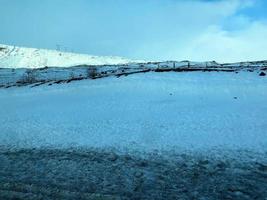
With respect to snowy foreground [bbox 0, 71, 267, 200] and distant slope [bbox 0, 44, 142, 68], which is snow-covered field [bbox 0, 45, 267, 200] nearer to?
snowy foreground [bbox 0, 71, 267, 200]

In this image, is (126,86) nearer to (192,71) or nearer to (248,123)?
(192,71)

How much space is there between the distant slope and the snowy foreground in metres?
38.9

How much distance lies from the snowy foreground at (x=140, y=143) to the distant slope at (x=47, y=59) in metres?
38.9

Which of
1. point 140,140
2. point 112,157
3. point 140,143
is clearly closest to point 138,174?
point 112,157

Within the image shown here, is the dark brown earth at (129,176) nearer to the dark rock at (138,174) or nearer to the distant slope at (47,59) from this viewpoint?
the dark rock at (138,174)

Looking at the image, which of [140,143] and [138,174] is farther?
[140,143]

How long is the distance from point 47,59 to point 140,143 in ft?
166

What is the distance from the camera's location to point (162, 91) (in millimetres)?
15141

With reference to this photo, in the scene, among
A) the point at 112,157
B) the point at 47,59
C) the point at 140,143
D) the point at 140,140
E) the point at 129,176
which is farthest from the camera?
the point at 47,59

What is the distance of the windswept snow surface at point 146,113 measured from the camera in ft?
29.6

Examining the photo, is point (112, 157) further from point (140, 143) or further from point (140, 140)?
point (140, 140)

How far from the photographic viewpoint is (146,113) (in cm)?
1197

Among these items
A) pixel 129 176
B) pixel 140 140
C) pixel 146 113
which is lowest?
pixel 129 176

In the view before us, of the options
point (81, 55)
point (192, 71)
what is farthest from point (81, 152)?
point (81, 55)
